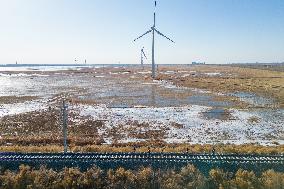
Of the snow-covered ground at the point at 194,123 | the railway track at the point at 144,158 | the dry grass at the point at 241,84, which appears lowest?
the dry grass at the point at 241,84

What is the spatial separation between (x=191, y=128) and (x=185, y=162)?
14411 mm

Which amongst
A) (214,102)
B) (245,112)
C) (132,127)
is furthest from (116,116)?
(214,102)

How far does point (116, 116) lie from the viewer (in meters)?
36.5

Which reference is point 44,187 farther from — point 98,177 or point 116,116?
point 116,116

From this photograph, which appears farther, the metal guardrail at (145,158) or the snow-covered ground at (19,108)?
the snow-covered ground at (19,108)

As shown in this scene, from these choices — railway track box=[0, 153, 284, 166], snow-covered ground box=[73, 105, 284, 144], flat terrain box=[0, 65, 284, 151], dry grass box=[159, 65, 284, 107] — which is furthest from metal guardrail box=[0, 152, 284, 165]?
dry grass box=[159, 65, 284, 107]

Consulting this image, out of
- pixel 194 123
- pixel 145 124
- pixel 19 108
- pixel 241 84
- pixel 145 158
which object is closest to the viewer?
pixel 145 158

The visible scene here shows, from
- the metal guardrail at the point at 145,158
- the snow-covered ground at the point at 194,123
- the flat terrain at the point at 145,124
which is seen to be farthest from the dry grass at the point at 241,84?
the metal guardrail at the point at 145,158

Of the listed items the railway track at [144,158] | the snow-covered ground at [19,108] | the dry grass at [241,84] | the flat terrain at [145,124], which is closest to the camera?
the railway track at [144,158]

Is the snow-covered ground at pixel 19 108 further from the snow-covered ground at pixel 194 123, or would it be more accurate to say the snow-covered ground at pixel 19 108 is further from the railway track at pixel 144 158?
the railway track at pixel 144 158

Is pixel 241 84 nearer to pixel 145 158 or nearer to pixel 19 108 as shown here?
pixel 19 108

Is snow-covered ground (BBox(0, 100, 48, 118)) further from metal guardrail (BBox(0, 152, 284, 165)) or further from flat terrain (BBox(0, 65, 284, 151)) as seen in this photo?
metal guardrail (BBox(0, 152, 284, 165))

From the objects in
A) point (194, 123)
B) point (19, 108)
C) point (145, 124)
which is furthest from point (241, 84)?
point (145, 124)

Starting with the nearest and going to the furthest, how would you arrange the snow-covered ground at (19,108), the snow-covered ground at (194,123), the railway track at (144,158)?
the railway track at (144,158)
the snow-covered ground at (194,123)
the snow-covered ground at (19,108)
